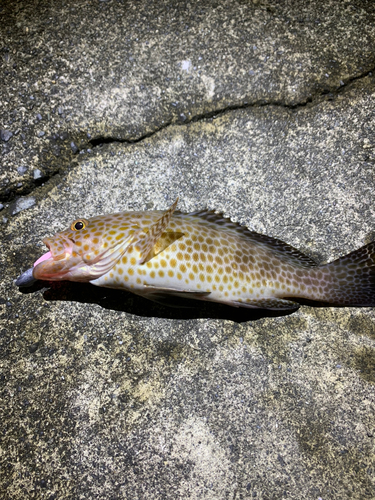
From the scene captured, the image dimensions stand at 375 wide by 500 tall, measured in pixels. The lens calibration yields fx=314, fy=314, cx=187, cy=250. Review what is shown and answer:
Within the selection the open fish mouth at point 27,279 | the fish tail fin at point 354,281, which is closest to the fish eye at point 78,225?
the open fish mouth at point 27,279

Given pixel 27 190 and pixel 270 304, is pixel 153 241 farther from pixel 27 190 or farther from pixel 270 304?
pixel 27 190

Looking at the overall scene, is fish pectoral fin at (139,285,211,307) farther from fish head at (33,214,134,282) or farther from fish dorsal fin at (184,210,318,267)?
fish dorsal fin at (184,210,318,267)

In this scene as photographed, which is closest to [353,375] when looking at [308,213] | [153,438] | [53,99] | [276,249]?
[276,249]

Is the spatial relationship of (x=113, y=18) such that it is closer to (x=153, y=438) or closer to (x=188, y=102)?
(x=188, y=102)

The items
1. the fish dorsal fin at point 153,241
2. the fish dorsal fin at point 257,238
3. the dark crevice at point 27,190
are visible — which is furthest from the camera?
the dark crevice at point 27,190

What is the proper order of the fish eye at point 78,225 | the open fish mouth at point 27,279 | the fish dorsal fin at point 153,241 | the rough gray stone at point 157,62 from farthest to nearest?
the rough gray stone at point 157,62 → the open fish mouth at point 27,279 → the fish eye at point 78,225 → the fish dorsal fin at point 153,241

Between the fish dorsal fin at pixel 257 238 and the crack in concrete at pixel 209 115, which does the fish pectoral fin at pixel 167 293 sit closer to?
the fish dorsal fin at pixel 257 238

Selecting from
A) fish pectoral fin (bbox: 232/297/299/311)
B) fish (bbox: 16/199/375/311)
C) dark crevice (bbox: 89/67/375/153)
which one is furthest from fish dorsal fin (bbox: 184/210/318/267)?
dark crevice (bbox: 89/67/375/153)
